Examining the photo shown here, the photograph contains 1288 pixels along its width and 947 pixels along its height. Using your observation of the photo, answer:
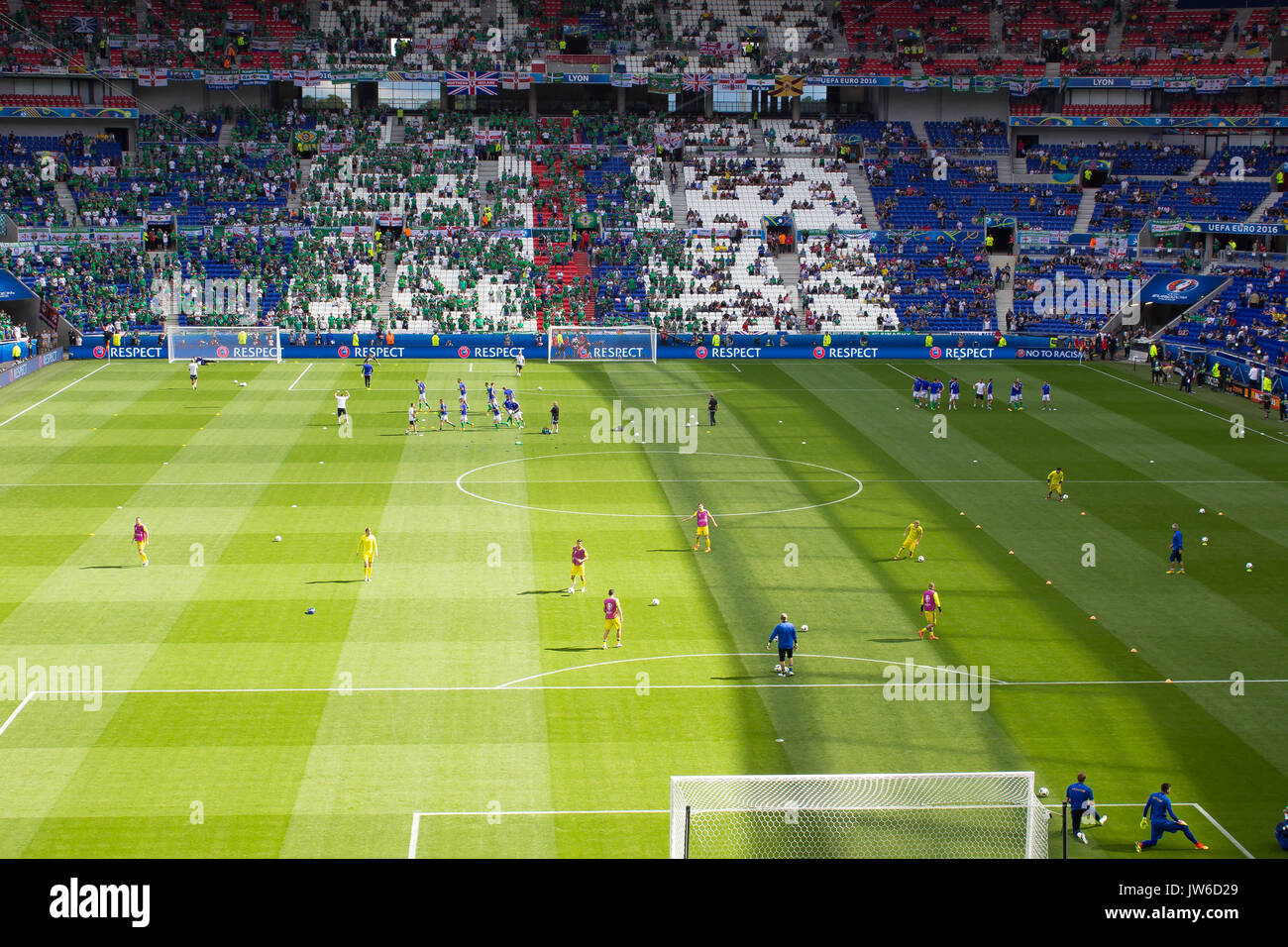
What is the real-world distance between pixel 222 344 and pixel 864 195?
42564mm

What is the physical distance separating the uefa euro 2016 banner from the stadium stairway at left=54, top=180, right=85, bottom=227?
1258cm

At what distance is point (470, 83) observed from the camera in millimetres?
91438

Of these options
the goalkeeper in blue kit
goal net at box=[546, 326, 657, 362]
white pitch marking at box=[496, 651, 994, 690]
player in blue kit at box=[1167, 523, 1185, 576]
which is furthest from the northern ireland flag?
the goalkeeper in blue kit

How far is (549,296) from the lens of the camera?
78.8 m

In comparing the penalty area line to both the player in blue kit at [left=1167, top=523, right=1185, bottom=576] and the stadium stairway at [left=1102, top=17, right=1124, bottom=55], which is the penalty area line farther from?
the stadium stairway at [left=1102, top=17, right=1124, bottom=55]

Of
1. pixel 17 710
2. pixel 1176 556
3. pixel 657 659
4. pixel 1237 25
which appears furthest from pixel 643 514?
pixel 1237 25

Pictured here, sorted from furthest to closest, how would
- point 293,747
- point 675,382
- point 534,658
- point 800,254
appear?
1. point 800,254
2. point 675,382
3. point 534,658
4. point 293,747

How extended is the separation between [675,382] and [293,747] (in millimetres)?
44286

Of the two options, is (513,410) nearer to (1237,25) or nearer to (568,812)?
(568,812)

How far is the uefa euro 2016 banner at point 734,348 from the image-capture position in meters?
73.2

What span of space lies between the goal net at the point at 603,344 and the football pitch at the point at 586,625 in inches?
717

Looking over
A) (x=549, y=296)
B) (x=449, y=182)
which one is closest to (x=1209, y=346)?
(x=549, y=296)

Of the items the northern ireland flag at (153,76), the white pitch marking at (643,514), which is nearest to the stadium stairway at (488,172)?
the northern ireland flag at (153,76)
